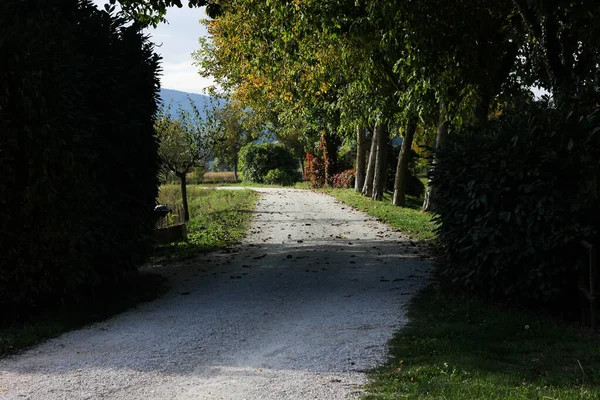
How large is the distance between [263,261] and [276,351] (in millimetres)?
6782

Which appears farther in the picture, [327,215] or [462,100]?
[327,215]

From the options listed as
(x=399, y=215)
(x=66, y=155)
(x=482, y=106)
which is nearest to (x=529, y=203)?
(x=66, y=155)

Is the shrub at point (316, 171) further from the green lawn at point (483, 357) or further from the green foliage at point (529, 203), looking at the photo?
the green lawn at point (483, 357)

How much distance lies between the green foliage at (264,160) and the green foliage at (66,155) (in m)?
38.7

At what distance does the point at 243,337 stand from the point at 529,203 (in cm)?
393

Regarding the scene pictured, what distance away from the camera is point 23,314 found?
27.1 ft

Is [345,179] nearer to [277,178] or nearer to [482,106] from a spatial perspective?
[277,178]

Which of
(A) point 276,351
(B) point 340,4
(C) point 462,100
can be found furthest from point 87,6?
(C) point 462,100

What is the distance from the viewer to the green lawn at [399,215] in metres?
17.2

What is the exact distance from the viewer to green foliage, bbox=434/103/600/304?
728 centimetres

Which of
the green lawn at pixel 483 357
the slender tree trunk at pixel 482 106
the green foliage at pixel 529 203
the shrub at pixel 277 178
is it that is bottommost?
the green lawn at pixel 483 357

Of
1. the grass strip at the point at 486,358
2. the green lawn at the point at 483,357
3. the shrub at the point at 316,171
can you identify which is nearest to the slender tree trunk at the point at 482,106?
the green lawn at the point at 483,357

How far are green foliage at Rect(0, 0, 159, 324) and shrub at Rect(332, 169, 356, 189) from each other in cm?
2642

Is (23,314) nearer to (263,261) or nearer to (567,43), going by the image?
(263,261)
